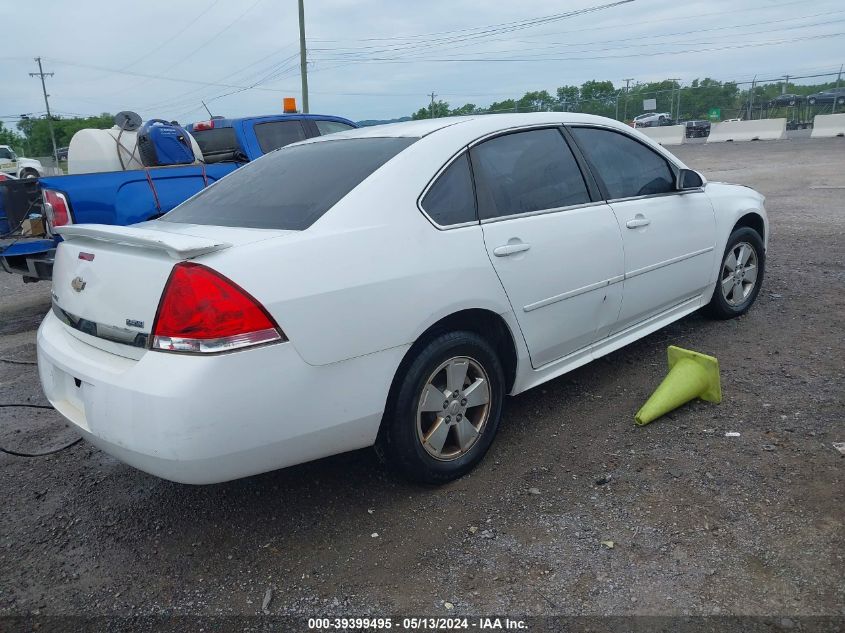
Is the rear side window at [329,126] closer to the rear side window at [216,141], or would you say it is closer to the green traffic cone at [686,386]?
the rear side window at [216,141]

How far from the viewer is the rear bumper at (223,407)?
2.27 m

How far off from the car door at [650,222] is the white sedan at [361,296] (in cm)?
2

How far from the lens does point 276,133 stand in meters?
7.75

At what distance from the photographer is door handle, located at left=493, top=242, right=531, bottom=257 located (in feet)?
10.1

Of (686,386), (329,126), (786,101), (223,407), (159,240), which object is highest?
(786,101)

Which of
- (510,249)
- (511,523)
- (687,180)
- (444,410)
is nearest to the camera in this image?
(511,523)

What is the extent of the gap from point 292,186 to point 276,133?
493 cm

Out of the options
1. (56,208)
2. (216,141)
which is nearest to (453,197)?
(56,208)

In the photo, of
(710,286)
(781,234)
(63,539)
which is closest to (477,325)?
(63,539)

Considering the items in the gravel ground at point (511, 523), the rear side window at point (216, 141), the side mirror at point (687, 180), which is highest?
the rear side window at point (216, 141)

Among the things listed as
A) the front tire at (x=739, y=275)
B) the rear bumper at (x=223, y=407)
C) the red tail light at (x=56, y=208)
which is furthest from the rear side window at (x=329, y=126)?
the rear bumper at (x=223, y=407)

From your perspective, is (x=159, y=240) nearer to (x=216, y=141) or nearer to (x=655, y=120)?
(x=216, y=141)

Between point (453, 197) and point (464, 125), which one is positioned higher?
point (464, 125)

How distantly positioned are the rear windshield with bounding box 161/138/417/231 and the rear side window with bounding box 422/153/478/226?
25 cm
